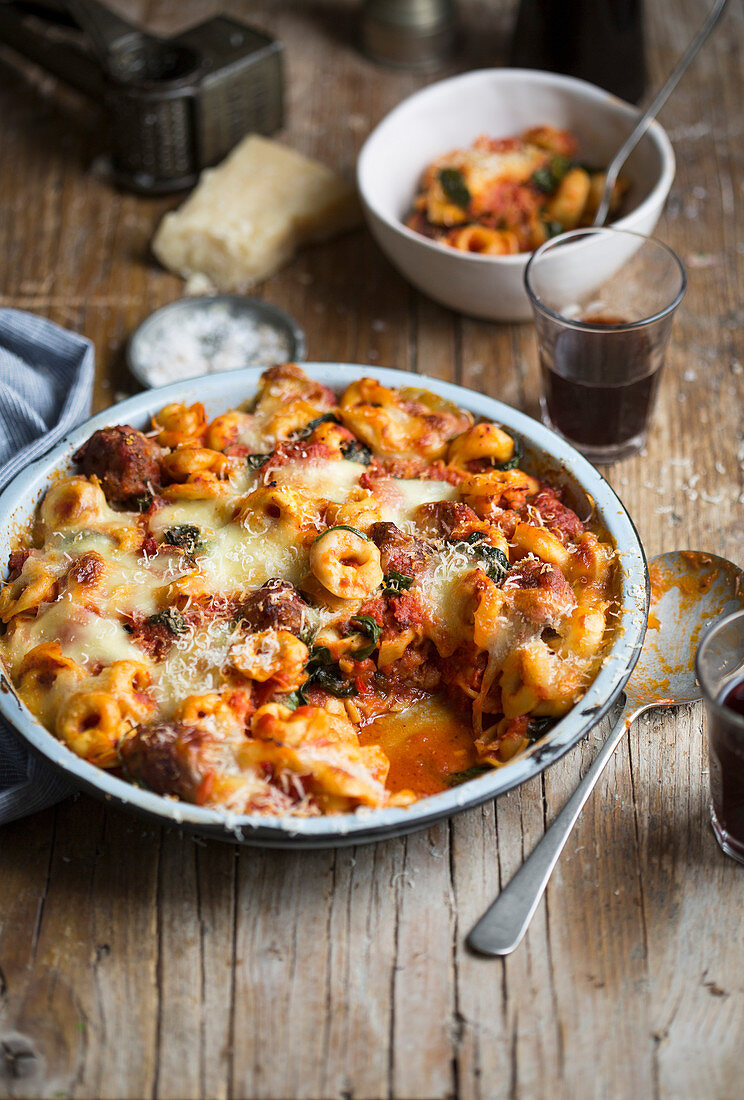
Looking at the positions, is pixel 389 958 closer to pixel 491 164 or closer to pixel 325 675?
pixel 325 675

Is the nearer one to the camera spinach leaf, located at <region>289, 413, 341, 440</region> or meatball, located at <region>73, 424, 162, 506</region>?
meatball, located at <region>73, 424, 162, 506</region>

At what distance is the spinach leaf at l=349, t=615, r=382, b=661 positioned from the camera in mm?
2180

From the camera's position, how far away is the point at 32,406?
114 inches

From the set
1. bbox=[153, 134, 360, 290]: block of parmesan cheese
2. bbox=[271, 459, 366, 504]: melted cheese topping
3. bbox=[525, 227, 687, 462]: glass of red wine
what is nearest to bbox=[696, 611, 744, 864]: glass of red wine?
bbox=[271, 459, 366, 504]: melted cheese topping

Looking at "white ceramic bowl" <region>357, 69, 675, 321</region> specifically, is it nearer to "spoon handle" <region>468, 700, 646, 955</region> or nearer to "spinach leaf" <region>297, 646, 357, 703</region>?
"spinach leaf" <region>297, 646, 357, 703</region>

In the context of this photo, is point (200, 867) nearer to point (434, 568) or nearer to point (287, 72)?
point (434, 568)

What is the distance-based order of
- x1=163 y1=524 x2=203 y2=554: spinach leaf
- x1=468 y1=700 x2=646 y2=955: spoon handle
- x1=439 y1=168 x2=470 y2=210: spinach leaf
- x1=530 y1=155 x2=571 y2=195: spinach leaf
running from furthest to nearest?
x1=530 y1=155 x2=571 y2=195: spinach leaf < x1=439 y1=168 x2=470 y2=210: spinach leaf < x1=163 y1=524 x2=203 y2=554: spinach leaf < x1=468 y1=700 x2=646 y2=955: spoon handle

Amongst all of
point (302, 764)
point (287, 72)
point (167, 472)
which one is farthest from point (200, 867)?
point (287, 72)

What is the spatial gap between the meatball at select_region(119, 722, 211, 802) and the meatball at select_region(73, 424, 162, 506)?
677 mm

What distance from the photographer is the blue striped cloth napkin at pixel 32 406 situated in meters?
2.21

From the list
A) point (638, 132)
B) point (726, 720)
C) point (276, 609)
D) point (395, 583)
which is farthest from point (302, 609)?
point (638, 132)

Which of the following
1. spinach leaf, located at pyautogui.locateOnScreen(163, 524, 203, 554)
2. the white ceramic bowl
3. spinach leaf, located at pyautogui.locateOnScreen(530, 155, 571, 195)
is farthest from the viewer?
spinach leaf, located at pyautogui.locateOnScreen(530, 155, 571, 195)

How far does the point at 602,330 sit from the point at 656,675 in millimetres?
857

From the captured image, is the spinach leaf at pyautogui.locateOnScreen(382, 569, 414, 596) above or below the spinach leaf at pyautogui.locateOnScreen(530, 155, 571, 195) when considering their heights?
below
